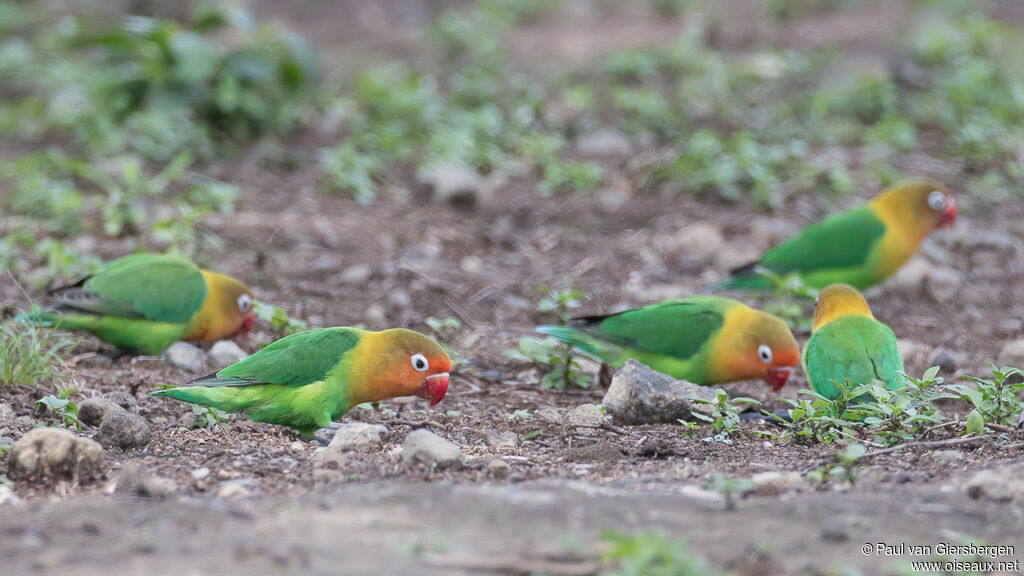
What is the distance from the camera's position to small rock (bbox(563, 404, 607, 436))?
12.5 ft

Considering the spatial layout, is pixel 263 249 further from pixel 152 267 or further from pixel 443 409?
pixel 443 409

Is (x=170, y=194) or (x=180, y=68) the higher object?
(x=180, y=68)

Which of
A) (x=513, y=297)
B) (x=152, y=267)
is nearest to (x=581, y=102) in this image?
(x=513, y=297)

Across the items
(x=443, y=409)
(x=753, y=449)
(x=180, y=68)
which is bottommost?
(x=443, y=409)

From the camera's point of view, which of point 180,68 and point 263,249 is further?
point 180,68

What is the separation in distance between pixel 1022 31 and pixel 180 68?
826cm

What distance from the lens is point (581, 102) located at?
8.70 metres

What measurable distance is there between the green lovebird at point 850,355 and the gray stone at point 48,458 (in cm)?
266

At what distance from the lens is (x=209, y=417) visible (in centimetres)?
388

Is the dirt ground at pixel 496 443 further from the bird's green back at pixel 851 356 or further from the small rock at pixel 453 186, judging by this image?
the bird's green back at pixel 851 356

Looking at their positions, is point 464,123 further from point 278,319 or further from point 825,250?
point 278,319

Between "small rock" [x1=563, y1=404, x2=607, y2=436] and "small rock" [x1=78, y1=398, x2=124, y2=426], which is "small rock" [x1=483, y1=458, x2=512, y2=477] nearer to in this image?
"small rock" [x1=563, y1=404, x2=607, y2=436]

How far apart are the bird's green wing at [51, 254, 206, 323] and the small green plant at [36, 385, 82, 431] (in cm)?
96

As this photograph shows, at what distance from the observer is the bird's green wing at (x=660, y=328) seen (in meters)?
4.68
